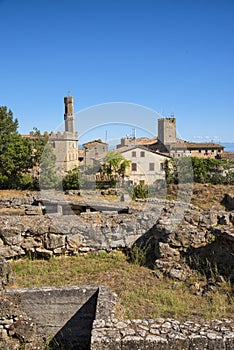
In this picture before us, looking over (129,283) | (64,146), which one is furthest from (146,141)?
(129,283)

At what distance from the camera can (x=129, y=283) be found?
707 centimetres

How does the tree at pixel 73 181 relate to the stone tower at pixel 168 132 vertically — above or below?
below

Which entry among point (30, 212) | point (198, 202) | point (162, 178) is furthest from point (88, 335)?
point (162, 178)

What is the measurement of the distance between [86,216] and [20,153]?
77.2 ft

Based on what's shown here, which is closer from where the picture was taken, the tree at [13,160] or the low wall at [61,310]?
the low wall at [61,310]

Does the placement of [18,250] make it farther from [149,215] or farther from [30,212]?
[30,212]

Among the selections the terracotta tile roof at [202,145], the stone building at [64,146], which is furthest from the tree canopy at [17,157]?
the terracotta tile roof at [202,145]

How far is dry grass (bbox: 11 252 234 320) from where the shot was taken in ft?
18.9

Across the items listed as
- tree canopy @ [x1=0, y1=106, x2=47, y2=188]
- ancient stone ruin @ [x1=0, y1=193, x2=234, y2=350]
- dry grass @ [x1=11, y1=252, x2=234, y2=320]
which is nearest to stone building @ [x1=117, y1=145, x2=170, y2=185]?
tree canopy @ [x1=0, y1=106, x2=47, y2=188]

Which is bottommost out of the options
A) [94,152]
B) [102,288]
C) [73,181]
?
[102,288]

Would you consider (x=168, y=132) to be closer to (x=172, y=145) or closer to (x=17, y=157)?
(x=172, y=145)

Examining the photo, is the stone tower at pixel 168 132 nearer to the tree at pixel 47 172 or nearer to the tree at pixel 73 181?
the tree at pixel 73 181

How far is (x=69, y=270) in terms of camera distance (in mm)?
7840

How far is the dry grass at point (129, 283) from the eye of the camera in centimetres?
576
